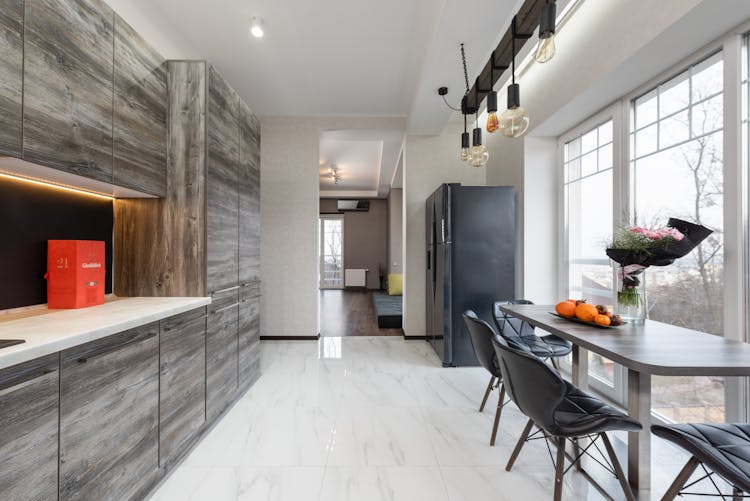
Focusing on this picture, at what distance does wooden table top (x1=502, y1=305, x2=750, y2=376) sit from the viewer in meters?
1.05

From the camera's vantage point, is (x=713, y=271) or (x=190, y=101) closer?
(x=713, y=271)

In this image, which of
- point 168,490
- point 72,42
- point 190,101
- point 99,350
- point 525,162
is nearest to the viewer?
point 99,350

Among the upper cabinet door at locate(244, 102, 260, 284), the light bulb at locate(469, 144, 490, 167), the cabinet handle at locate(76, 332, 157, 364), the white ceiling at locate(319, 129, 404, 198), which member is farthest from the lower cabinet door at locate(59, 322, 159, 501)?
the white ceiling at locate(319, 129, 404, 198)

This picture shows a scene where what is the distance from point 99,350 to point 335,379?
80.0 inches

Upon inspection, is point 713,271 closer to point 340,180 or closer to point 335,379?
point 335,379

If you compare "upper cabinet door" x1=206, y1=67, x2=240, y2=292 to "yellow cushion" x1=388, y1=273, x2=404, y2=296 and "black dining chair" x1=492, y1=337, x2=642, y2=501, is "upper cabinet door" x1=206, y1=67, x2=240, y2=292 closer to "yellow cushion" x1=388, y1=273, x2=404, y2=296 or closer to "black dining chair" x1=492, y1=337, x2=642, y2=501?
"black dining chair" x1=492, y1=337, x2=642, y2=501

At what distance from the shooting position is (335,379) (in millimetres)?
3008

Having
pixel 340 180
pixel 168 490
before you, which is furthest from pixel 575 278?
pixel 340 180

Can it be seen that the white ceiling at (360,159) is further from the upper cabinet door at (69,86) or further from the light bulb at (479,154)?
the upper cabinet door at (69,86)

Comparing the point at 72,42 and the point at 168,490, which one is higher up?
the point at 72,42

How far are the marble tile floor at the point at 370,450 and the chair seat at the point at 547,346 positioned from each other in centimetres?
49

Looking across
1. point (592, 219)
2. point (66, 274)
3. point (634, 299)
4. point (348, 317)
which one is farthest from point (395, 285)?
point (66, 274)

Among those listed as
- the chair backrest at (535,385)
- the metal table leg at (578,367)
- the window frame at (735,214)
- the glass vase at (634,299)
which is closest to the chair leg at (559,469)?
the chair backrest at (535,385)

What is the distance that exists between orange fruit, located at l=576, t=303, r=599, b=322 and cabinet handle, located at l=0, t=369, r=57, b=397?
7.47ft
